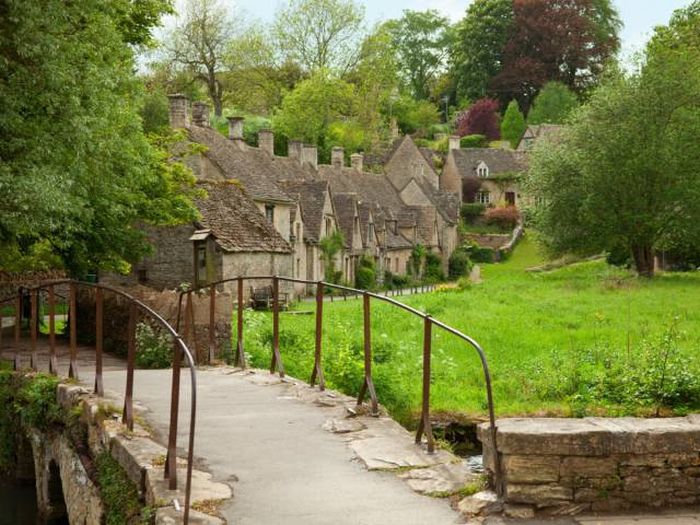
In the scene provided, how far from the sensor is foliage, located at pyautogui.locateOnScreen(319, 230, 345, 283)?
5028 cm

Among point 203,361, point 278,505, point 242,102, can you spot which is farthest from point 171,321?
point 242,102

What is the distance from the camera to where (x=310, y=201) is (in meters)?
50.8

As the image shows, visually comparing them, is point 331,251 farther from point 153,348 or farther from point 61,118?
point 61,118

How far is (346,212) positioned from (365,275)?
425 cm

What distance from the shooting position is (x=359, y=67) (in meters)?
84.7

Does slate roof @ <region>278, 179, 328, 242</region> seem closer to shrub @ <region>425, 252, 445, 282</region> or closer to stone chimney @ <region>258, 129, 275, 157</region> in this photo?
stone chimney @ <region>258, 129, 275, 157</region>

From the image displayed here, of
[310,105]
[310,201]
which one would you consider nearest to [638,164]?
[310,201]

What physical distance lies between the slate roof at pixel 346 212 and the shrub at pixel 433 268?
11231 mm

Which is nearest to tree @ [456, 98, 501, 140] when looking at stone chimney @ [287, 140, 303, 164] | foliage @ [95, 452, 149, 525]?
stone chimney @ [287, 140, 303, 164]

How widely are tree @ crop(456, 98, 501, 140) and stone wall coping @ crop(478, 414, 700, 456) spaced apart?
334 ft

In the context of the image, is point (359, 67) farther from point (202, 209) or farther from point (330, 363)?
point (330, 363)

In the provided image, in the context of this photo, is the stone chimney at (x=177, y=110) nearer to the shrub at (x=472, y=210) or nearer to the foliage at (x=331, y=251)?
the foliage at (x=331, y=251)

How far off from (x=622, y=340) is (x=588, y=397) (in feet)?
22.7

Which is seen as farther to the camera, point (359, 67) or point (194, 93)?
point (359, 67)
